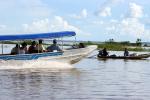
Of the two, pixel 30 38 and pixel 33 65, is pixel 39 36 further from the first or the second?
pixel 33 65

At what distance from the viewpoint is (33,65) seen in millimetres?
26234

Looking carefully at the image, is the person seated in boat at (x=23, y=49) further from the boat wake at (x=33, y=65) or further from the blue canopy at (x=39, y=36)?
the boat wake at (x=33, y=65)

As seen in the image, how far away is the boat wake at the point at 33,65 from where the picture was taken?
998 inches

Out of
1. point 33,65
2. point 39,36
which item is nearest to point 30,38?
point 39,36

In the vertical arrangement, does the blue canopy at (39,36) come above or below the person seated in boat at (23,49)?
above

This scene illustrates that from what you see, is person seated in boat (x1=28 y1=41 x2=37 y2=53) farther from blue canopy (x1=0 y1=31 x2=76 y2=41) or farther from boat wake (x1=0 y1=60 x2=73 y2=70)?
boat wake (x1=0 y1=60 x2=73 y2=70)

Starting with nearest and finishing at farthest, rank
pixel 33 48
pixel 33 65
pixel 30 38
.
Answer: pixel 30 38 → pixel 33 65 → pixel 33 48

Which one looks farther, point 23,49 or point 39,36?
point 39,36

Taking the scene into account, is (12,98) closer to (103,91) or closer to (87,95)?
(87,95)

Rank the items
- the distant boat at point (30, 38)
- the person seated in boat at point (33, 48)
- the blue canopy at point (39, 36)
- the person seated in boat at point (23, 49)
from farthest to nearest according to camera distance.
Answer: the person seated in boat at point (33, 48)
the person seated in boat at point (23, 49)
the blue canopy at point (39, 36)
the distant boat at point (30, 38)

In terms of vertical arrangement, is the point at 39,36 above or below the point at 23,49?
above

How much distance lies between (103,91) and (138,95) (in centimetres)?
130

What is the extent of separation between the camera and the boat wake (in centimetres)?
2534

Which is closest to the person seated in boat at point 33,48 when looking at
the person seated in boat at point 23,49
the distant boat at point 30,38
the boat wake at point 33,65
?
the person seated in boat at point 23,49
